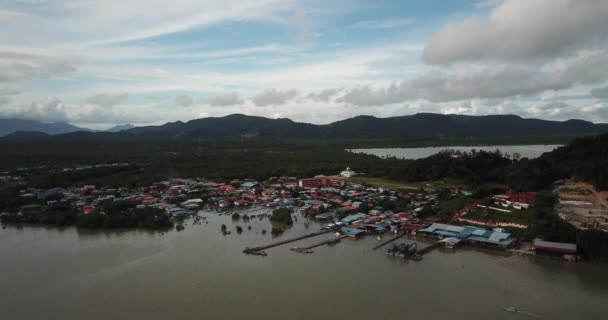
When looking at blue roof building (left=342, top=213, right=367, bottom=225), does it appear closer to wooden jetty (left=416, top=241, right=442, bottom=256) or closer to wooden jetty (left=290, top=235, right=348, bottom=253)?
wooden jetty (left=290, top=235, right=348, bottom=253)

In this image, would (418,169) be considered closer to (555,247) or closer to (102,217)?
(555,247)

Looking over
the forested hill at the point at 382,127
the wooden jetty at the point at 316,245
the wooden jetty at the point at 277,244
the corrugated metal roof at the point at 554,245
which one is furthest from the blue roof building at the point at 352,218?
the forested hill at the point at 382,127

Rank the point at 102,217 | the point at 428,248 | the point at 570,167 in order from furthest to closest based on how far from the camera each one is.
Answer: the point at 570,167, the point at 102,217, the point at 428,248

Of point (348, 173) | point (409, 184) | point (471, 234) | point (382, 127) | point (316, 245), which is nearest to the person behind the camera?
point (471, 234)

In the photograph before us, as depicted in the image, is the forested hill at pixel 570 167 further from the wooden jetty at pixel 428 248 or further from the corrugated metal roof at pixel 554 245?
the wooden jetty at pixel 428 248

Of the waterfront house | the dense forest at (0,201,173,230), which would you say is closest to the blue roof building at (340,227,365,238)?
the waterfront house

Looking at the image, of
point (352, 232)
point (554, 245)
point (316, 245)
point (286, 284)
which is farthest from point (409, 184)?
point (286, 284)

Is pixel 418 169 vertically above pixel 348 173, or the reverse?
pixel 418 169

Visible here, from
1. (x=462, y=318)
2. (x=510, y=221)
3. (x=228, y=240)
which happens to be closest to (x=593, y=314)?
(x=462, y=318)
